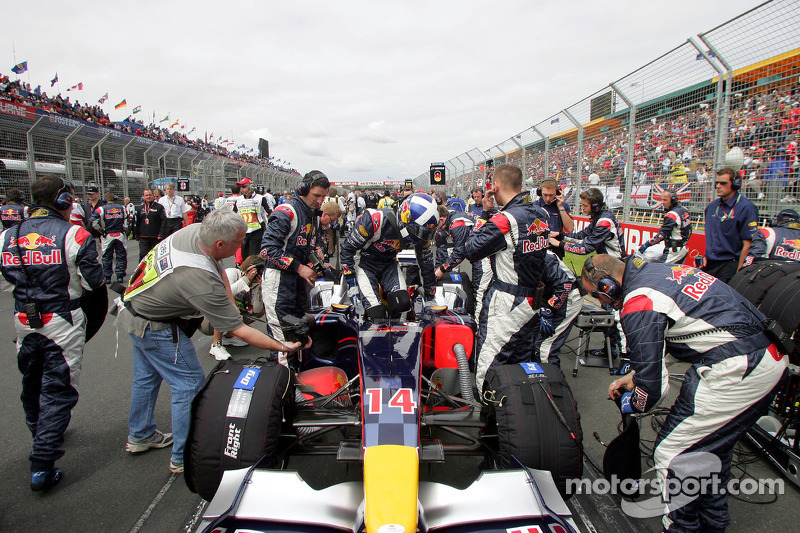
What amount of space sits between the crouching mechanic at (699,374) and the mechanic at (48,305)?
10.9ft

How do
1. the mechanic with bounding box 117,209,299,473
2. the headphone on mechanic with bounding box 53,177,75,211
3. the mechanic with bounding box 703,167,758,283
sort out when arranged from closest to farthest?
the mechanic with bounding box 117,209,299,473
the headphone on mechanic with bounding box 53,177,75,211
the mechanic with bounding box 703,167,758,283

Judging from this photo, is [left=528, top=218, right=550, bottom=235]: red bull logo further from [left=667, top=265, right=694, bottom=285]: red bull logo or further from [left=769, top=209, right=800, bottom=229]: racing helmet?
[left=769, top=209, right=800, bottom=229]: racing helmet

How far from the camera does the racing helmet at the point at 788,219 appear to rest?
4430mm

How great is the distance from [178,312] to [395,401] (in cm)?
142

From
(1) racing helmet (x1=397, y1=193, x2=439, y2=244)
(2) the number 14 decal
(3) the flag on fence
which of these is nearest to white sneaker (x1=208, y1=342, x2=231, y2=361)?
(1) racing helmet (x1=397, y1=193, x2=439, y2=244)

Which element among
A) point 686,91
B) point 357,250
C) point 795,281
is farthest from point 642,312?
point 686,91

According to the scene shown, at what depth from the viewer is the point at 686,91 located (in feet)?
19.0

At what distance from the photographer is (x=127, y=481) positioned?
2.64 m

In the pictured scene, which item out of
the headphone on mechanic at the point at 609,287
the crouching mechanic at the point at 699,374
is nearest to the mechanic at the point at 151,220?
the headphone on mechanic at the point at 609,287

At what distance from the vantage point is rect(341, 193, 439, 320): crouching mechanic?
390cm

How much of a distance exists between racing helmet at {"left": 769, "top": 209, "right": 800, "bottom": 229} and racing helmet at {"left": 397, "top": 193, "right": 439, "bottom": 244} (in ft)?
12.2

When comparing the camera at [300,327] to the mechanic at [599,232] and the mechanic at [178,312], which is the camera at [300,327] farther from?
the mechanic at [599,232]

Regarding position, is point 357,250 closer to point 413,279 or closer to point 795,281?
point 413,279

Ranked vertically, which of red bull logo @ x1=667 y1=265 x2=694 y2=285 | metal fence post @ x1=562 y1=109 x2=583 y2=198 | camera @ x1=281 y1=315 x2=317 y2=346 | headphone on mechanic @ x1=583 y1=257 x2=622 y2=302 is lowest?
camera @ x1=281 y1=315 x2=317 y2=346
